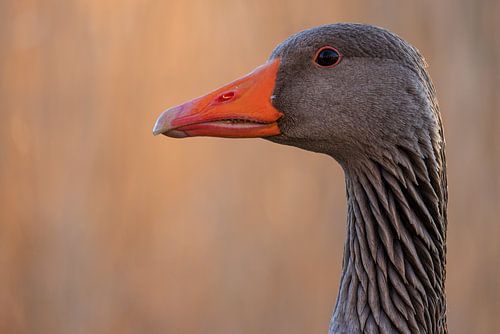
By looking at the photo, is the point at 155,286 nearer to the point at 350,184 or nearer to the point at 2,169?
the point at 2,169

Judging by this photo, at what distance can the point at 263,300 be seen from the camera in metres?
7.11

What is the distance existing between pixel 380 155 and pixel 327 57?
0.46m

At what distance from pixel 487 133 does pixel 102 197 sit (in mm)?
3381

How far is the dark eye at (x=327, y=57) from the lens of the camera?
3.53 m

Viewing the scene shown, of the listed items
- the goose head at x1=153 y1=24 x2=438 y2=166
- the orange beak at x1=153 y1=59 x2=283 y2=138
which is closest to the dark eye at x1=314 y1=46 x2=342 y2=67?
the goose head at x1=153 y1=24 x2=438 y2=166

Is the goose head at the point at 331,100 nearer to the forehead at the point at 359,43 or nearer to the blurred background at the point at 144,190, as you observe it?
the forehead at the point at 359,43

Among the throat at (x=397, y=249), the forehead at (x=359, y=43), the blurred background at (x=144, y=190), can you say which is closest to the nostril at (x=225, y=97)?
the forehead at (x=359, y=43)

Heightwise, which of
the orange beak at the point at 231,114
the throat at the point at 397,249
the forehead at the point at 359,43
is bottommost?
the throat at the point at 397,249

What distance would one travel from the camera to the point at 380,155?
3453mm

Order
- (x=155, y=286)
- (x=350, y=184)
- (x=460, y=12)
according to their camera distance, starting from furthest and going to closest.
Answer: (x=460, y=12) < (x=155, y=286) < (x=350, y=184)

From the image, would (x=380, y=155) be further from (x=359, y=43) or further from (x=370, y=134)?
(x=359, y=43)

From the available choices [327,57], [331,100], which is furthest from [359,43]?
[331,100]

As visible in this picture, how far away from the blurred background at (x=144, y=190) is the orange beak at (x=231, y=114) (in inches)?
140

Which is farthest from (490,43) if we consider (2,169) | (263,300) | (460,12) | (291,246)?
(2,169)
